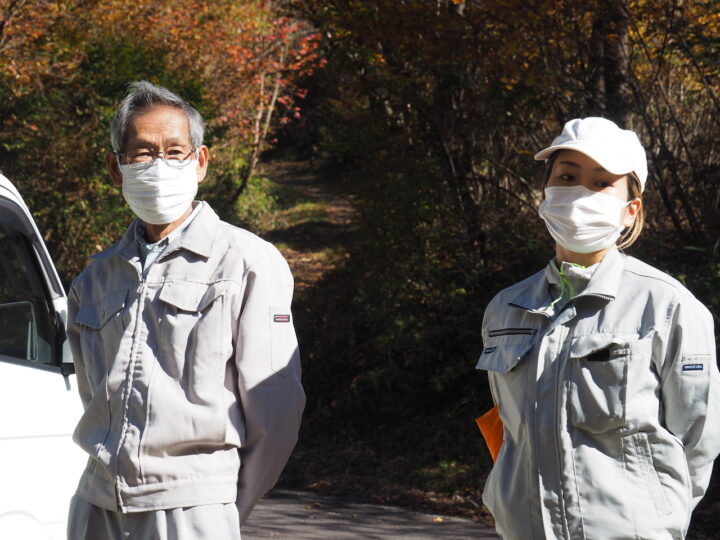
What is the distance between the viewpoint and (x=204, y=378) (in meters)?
2.62

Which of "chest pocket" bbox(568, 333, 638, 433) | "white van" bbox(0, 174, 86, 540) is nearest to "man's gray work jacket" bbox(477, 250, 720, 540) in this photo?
"chest pocket" bbox(568, 333, 638, 433)

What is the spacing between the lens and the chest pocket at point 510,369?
270 cm

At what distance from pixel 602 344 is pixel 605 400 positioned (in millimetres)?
149

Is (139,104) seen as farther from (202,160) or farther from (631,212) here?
(631,212)

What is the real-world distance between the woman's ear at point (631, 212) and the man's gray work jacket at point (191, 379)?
1.04 m

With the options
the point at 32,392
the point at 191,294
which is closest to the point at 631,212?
the point at 191,294

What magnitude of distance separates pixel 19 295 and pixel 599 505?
2552mm

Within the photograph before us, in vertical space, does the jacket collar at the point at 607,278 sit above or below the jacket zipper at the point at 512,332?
above

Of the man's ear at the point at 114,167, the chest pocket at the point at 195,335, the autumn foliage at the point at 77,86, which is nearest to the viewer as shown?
the chest pocket at the point at 195,335

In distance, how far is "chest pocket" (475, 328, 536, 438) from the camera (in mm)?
2695

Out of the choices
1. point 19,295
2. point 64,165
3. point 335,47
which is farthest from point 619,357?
point 64,165

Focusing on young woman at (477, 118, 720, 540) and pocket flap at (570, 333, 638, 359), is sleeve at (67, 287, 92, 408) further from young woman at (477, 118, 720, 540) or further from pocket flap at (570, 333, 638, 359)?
pocket flap at (570, 333, 638, 359)

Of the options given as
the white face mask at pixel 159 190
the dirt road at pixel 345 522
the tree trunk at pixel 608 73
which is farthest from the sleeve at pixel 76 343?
the tree trunk at pixel 608 73

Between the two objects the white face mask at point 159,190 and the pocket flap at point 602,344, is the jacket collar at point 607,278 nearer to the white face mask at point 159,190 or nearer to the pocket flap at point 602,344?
the pocket flap at point 602,344
